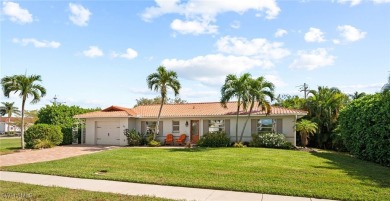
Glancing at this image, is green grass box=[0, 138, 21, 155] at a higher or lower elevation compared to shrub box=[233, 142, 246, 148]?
lower

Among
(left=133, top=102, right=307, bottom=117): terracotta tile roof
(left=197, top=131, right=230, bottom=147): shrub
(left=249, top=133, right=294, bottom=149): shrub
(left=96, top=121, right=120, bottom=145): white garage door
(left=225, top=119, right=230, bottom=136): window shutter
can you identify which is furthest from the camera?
(left=96, top=121, right=120, bottom=145): white garage door

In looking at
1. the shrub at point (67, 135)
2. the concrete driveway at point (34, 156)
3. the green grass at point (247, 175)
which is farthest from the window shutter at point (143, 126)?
the green grass at point (247, 175)

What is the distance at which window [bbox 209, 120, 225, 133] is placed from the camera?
80.4 ft

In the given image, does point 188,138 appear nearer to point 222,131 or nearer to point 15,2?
point 222,131

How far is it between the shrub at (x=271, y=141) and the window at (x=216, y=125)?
10.2ft

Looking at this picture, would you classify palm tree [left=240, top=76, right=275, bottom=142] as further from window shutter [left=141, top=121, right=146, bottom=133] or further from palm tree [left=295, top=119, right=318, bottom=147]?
window shutter [left=141, top=121, right=146, bottom=133]

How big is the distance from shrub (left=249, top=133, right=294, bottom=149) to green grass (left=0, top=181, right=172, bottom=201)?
15.5 m

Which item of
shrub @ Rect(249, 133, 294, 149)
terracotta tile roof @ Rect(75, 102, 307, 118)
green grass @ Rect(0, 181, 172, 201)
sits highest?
terracotta tile roof @ Rect(75, 102, 307, 118)

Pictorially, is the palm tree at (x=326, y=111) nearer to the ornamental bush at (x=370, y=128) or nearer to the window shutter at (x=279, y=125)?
the window shutter at (x=279, y=125)

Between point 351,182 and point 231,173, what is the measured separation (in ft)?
12.4

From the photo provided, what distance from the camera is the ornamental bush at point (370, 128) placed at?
1362cm

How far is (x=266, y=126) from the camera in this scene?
2331 cm

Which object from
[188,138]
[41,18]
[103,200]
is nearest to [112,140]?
[188,138]

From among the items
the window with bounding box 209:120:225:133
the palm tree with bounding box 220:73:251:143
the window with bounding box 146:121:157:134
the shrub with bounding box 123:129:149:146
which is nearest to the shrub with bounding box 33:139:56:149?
the shrub with bounding box 123:129:149:146
